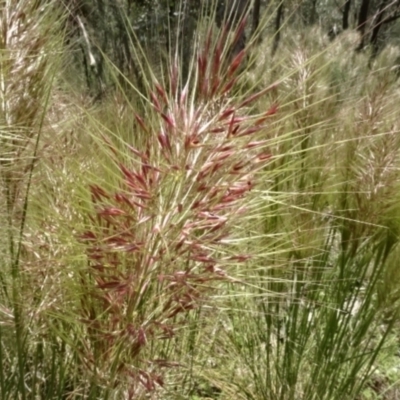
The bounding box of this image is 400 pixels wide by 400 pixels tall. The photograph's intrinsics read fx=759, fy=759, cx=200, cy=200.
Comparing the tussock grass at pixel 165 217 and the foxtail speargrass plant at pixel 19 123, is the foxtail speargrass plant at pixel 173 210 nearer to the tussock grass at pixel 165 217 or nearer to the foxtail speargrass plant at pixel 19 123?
the tussock grass at pixel 165 217

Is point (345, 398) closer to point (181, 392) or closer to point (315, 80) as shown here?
point (181, 392)

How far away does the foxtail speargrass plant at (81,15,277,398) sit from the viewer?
3.30 feet

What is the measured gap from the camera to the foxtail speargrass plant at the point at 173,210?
101cm

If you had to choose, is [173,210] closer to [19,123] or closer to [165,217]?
[165,217]

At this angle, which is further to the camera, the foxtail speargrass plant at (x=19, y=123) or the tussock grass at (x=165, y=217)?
the foxtail speargrass plant at (x=19, y=123)

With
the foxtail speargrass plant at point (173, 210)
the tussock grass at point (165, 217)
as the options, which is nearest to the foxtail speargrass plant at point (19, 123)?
the tussock grass at point (165, 217)

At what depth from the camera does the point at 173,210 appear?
1.01 metres

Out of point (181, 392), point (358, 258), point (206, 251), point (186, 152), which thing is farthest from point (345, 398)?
point (186, 152)

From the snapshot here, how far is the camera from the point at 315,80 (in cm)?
185

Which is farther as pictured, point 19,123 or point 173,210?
point 19,123

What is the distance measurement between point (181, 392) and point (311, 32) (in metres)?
1.15

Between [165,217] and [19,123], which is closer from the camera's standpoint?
[165,217]

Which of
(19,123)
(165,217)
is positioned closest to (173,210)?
(165,217)

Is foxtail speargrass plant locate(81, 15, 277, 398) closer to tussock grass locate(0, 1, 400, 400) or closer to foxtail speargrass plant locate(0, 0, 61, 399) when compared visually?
tussock grass locate(0, 1, 400, 400)
